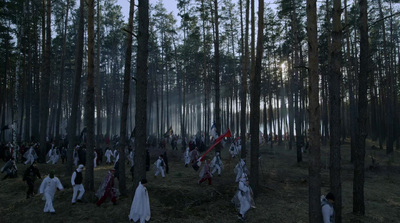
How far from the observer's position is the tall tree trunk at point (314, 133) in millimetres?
7089

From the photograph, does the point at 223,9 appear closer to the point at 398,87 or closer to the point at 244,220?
the point at 244,220

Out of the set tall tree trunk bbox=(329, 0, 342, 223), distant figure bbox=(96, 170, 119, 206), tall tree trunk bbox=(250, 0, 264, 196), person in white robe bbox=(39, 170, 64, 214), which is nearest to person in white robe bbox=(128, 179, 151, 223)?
distant figure bbox=(96, 170, 119, 206)

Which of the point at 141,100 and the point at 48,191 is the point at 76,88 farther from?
the point at 141,100

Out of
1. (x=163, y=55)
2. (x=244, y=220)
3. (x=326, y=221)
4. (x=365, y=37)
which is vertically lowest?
(x=244, y=220)

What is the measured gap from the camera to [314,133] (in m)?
7.22

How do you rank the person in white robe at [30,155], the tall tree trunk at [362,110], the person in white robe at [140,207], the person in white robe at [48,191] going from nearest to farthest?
1. the person in white robe at [140,207]
2. the tall tree trunk at [362,110]
3. the person in white robe at [48,191]
4. the person in white robe at [30,155]

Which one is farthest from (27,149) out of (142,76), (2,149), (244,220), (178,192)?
(244,220)

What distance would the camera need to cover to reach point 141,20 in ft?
31.4

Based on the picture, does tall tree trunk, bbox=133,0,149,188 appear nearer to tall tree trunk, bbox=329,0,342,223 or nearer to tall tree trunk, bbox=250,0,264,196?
tall tree trunk, bbox=250,0,264,196

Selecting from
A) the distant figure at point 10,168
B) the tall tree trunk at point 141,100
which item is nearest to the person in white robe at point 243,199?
the tall tree trunk at point 141,100

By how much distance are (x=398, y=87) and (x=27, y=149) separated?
4938 cm

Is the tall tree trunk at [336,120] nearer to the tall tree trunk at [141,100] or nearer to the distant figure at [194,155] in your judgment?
the tall tree trunk at [141,100]

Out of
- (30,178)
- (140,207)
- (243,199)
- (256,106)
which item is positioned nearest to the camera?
(140,207)

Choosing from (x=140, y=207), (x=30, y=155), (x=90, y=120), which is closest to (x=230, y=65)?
(x=30, y=155)
